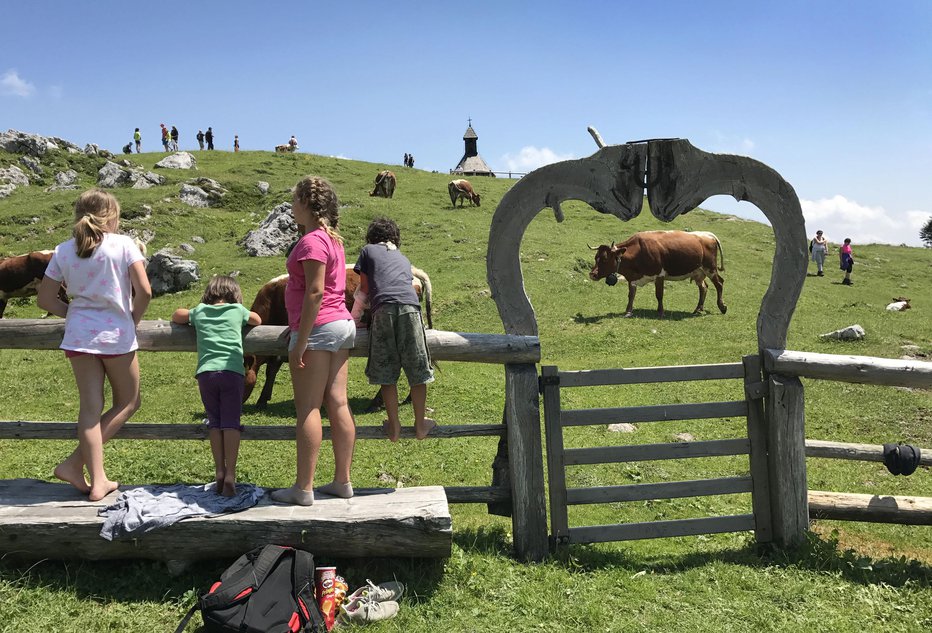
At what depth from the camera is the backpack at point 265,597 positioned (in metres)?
3.78

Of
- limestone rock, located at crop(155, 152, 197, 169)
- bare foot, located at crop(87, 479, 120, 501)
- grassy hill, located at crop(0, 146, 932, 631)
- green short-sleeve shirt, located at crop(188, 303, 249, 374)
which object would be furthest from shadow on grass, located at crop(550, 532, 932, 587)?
limestone rock, located at crop(155, 152, 197, 169)

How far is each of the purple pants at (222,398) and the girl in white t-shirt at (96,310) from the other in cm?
58

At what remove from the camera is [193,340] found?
16.5ft

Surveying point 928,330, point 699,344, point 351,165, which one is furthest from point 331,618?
point 351,165

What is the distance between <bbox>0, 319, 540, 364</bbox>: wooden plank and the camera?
4.96 metres

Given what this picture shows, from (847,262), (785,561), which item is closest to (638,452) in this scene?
(785,561)

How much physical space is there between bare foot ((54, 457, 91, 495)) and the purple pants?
0.96m

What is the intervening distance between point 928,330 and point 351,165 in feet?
115

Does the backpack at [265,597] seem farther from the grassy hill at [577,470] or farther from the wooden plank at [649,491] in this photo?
the wooden plank at [649,491]

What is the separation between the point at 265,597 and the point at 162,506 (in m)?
1.03

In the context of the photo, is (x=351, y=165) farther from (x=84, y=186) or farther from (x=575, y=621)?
(x=575, y=621)

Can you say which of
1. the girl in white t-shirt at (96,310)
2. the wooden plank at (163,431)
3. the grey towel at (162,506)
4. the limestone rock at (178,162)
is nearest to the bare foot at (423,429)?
the wooden plank at (163,431)

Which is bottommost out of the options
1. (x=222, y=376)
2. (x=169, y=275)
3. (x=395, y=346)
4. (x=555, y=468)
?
(x=555, y=468)

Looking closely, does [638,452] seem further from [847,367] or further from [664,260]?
[664,260]
